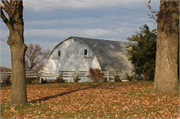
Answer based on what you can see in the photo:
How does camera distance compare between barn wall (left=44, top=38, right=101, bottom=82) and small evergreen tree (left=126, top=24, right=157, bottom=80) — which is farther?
barn wall (left=44, top=38, right=101, bottom=82)

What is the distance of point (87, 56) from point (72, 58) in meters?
3.02

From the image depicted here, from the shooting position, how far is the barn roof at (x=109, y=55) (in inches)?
1112

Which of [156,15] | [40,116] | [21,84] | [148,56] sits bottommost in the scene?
[40,116]

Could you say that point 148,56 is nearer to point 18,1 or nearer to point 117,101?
point 117,101

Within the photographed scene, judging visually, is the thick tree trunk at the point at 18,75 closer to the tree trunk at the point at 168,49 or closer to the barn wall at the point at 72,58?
the tree trunk at the point at 168,49

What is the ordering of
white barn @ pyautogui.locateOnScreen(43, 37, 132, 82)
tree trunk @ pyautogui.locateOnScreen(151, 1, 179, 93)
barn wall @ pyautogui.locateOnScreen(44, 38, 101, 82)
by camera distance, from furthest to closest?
1. barn wall @ pyautogui.locateOnScreen(44, 38, 101, 82)
2. white barn @ pyautogui.locateOnScreen(43, 37, 132, 82)
3. tree trunk @ pyautogui.locateOnScreen(151, 1, 179, 93)

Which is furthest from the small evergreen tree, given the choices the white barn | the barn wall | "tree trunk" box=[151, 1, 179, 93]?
"tree trunk" box=[151, 1, 179, 93]

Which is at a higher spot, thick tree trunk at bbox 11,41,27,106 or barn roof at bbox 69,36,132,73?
barn roof at bbox 69,36,132,73

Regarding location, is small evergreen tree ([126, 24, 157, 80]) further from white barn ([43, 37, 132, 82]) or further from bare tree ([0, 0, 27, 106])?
bare tree ([0, 0, 27, 106])

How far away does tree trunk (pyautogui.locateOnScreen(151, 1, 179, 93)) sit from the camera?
36.9 feet

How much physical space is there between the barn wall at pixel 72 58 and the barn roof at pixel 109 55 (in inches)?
31.4

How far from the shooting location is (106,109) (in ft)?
27.8

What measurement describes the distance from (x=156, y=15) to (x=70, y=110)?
7.26m

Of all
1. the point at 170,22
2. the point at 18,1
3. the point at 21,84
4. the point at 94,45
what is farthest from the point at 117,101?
the point at 94,45
